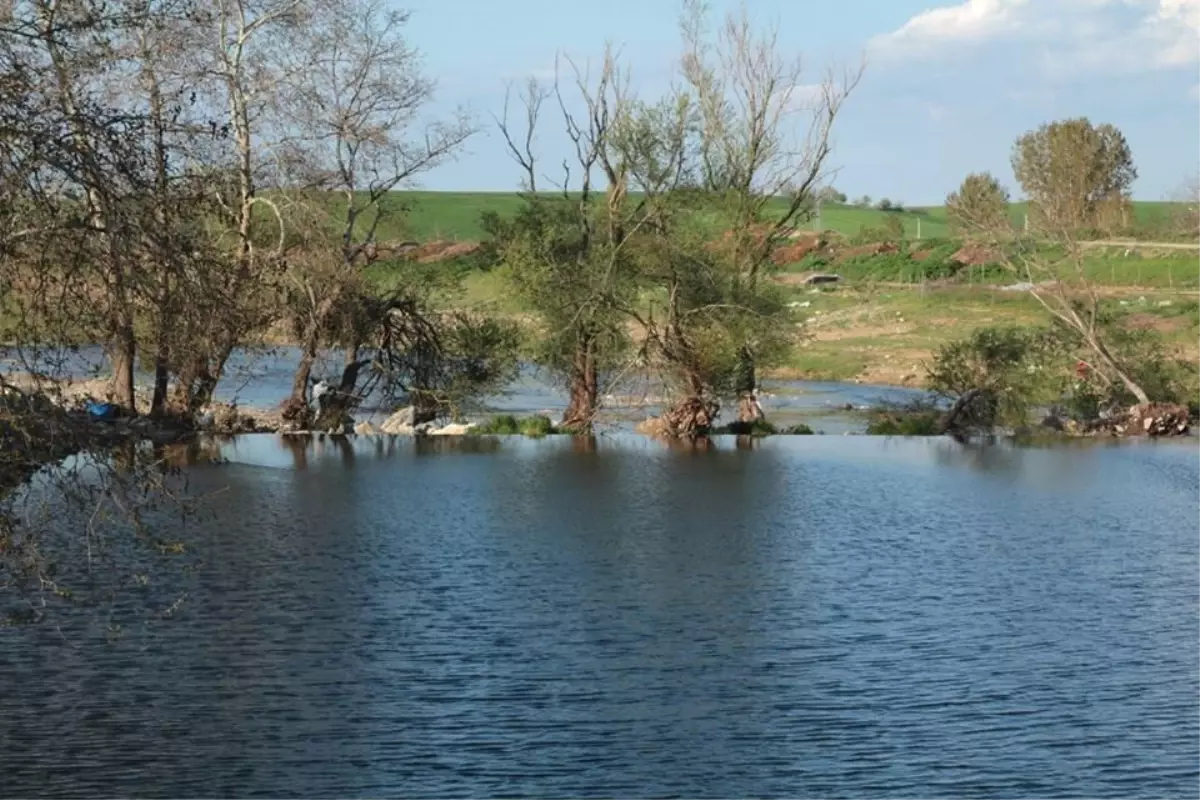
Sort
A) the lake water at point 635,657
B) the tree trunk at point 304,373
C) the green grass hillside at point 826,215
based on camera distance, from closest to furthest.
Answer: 1. the lake water at point 635,657
2. the tree trunk at point 304,373
3. the green grass hillside at point 826,215

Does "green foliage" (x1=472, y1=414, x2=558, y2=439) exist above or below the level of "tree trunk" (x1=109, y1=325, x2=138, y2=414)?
below

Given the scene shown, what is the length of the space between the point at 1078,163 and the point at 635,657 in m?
103

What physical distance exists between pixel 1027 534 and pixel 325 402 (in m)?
19.7

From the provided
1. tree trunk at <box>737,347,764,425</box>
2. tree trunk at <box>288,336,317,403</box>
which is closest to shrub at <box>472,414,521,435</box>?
tree trunk at <box>288,336,317,403</box>

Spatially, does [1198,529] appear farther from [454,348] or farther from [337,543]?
[454,348]

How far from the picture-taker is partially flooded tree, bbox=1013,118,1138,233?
112 meters

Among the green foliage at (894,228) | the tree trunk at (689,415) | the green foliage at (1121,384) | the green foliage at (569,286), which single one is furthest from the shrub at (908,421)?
the green foliage at (894,228)

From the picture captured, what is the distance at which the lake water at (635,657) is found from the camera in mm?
13383

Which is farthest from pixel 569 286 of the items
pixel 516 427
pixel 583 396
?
pixel 516 427

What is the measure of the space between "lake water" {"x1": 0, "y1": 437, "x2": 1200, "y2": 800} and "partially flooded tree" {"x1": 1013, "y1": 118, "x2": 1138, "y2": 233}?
8596 centimetres

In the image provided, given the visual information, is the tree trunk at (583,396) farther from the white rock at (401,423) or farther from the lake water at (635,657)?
the lake water at (635,657)

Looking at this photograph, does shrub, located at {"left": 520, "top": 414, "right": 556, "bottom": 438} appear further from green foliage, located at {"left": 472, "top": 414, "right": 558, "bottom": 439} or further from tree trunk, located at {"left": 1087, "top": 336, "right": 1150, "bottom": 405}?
tree trunk, located at {"left": 1087, "top": 336, "right": 1150, "bottom": 405}

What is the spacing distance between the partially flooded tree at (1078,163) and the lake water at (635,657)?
282ft

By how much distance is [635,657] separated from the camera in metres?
17.4
